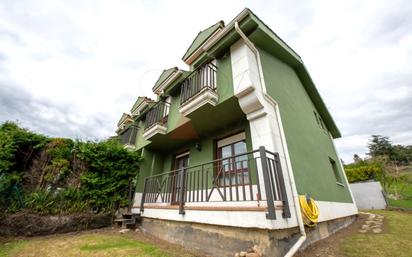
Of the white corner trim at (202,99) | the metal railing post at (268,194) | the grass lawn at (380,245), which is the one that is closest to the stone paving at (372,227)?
the grass lawn at (380,245)

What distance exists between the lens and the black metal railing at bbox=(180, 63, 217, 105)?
5121mm

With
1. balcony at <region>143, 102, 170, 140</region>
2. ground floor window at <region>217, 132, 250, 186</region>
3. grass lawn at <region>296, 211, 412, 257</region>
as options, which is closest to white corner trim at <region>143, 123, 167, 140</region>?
balcony at <region>143, 102, 170, 140</region>

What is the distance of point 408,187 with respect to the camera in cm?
1447

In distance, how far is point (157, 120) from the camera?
7.30 meters

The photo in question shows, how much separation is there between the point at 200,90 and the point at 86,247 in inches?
196

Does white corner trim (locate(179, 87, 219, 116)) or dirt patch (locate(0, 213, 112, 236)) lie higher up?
white corner trim (locate(179, 87, 219, 116))

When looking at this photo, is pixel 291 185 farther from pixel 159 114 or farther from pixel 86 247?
pixel 159 114

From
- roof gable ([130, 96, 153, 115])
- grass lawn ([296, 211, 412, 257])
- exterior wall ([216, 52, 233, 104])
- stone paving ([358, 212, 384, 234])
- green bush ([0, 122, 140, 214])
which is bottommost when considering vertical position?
grass lawn ([296, 211, 412, 257])

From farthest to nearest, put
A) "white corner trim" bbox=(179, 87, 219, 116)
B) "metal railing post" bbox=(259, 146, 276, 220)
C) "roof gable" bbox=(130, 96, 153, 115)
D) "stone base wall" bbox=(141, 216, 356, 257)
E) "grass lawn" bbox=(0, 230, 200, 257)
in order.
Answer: "roof gable" bbox=(130, 96, 153, 115)
"white corner trim" bbox=(179, 87, 219, 116)
"grass lawn" bbox=(0, 230, 200, 257)
"stone base wall" bbox=(141, 216, 356, 257)
"metal railing post" bbox=(259, 146, 276, 220)

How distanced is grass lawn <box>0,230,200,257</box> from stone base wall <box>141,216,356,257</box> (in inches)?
10.3

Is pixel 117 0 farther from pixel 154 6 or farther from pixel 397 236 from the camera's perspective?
pixel 397 236

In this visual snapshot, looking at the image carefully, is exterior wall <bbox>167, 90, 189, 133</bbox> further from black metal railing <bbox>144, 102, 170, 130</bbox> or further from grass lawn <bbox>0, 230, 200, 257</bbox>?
grass lawn <bbox>0, 230, 200, 257</bbox>

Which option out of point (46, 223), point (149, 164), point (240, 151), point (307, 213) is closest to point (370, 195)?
point (307, 213)

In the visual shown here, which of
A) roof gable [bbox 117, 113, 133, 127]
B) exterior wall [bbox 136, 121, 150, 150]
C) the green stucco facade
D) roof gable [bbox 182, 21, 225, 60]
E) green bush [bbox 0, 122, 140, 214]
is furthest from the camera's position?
roof gable [bbox 117, 113, 133, 127]
